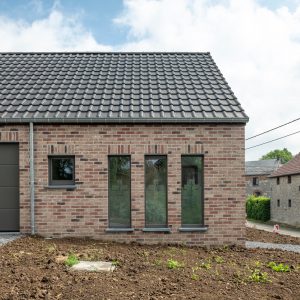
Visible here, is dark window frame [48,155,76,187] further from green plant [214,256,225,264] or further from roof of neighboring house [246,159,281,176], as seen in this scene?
roof of neighboring house [246,159,281,176]

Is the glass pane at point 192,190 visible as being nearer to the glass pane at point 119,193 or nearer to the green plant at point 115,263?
the glass pane at point 119,193

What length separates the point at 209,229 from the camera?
395 inches

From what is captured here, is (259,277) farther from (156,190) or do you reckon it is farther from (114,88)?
(114,88)

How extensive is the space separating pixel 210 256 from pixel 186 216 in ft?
5.80

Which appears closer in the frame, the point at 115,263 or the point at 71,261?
the point at 71,261

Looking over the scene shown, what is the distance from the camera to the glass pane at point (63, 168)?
1018 cm

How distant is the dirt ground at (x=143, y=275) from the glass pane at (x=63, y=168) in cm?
180

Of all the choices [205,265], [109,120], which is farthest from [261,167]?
[205,265]

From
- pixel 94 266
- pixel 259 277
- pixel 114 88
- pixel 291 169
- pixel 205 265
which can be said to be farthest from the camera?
pixel 291 169

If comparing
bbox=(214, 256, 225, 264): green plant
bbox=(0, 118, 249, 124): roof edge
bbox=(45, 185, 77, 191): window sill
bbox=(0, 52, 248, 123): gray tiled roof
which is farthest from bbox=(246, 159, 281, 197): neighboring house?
bbox=(214, 256, 225, 264): green plant

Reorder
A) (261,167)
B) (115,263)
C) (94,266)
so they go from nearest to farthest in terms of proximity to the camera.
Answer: (94,266)
(115,263)
(261,167)

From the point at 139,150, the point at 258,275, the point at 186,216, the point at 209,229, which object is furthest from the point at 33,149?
the point at 258,275

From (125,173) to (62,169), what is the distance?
1.63 meters

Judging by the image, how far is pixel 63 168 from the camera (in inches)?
403
